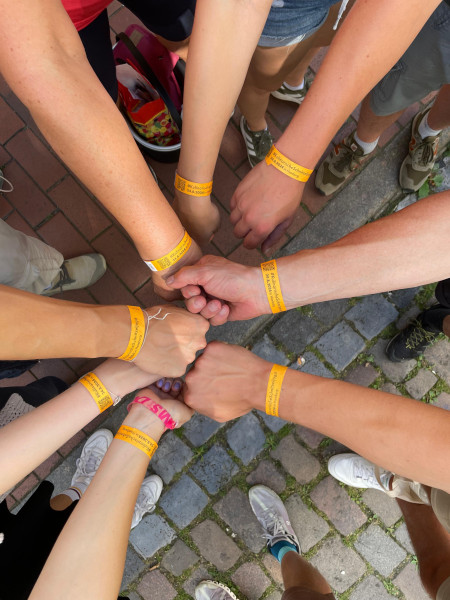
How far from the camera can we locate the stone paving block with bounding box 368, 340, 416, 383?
3211 mm

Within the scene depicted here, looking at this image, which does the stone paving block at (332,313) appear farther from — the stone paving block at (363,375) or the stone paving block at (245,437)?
the stone paving block at (245,437)

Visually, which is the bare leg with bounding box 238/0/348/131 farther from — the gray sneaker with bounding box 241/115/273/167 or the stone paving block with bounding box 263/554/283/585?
the stone paving block with bounding box 263/554/283/585

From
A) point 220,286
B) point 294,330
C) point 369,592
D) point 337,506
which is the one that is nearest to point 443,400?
point 337,506

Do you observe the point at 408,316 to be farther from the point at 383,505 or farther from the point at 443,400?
the point at 383,505

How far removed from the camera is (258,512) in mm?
3002

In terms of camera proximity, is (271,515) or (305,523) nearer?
(271,515)

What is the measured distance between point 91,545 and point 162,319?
1.07 meters

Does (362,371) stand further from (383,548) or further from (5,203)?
(5,203)

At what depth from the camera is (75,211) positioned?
3227 mm

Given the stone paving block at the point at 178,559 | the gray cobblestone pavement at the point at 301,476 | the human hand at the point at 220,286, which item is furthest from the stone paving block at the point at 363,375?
the stone paving block at the point at 178,559

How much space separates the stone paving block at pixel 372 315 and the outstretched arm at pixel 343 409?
1159 millimetres

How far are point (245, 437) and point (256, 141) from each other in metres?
2.17

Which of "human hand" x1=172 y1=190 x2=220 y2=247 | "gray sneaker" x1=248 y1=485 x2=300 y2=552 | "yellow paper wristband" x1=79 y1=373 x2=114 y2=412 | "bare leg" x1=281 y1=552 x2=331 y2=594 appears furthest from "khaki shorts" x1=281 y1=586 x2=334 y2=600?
"human hand" x1=172 y1=190 x2=220 y2=247

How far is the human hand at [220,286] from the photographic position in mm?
2182
